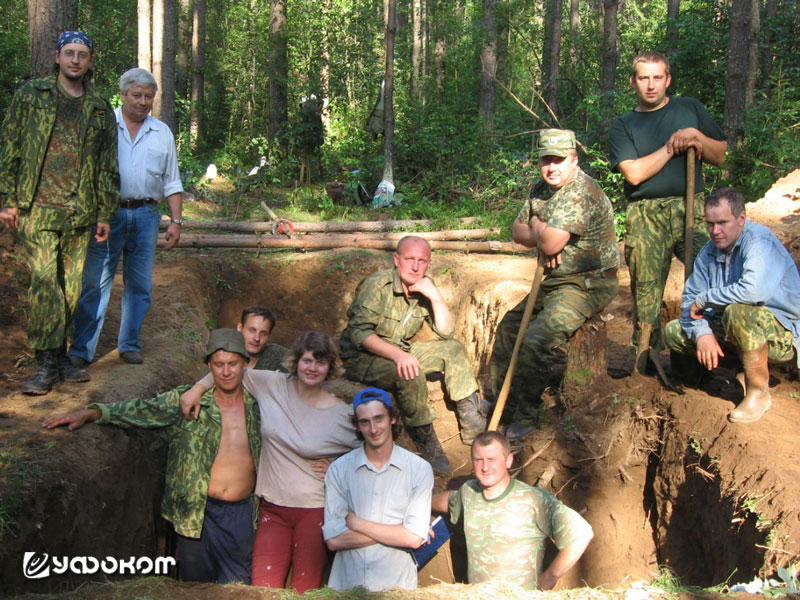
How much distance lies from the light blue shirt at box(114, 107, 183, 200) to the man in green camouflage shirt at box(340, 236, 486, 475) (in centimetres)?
179

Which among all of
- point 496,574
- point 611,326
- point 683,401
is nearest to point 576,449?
point 683,401

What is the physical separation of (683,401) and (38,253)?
15.0 ft

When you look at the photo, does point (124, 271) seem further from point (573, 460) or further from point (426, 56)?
point (426, 56)

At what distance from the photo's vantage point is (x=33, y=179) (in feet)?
16.5

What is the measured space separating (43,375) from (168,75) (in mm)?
12283

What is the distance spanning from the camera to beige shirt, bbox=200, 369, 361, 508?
4.68 m

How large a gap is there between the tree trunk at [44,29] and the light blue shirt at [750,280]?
595 cm

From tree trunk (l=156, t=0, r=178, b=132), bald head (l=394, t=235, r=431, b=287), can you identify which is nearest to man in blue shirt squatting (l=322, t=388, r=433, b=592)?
bald head (l=394, t=235, r=431, b=287)

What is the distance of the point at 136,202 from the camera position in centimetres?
574

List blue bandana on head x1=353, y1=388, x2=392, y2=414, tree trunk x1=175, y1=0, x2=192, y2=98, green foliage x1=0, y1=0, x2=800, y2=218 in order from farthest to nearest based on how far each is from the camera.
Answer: tree trunk x1=175, y1=0, x2=192, y2=98, green foliage x1=0, y1=0, x2=800, y2=218, blue bandana on head x1=353, y1=388, x2=392, y2=414

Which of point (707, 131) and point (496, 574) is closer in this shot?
point (496, 574)

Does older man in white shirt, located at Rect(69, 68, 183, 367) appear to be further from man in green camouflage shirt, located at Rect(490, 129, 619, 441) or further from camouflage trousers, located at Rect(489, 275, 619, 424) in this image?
camouflage trousers, located at Rect(489, 275, 619, 424)

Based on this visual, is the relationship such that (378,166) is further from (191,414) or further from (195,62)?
(191,414)

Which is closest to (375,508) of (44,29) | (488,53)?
(44,29)
